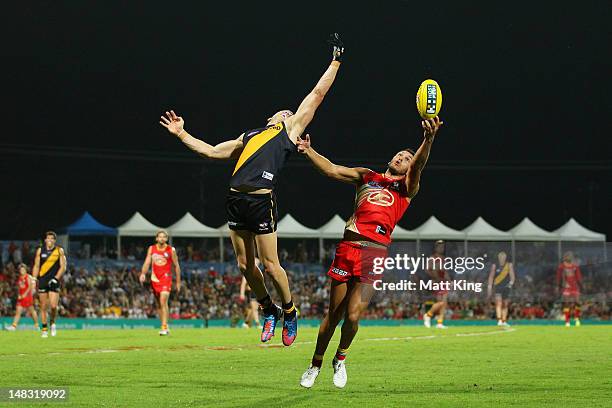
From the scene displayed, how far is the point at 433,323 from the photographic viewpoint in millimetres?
40000

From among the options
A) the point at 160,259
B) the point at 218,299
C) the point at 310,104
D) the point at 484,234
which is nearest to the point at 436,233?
the point at 484,234

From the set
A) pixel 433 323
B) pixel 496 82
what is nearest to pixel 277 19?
pixel 496 82

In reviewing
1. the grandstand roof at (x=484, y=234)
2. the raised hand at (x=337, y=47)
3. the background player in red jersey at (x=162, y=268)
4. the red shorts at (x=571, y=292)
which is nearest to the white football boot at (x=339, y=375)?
the raised hand at (x=337, y=47)

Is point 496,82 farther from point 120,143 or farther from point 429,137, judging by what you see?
point 429,137

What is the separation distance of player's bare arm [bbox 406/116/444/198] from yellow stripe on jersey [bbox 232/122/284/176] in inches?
68.8

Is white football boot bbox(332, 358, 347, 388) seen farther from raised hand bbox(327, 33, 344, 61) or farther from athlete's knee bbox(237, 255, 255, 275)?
raised hand bbox(327, 33, 344, 61)

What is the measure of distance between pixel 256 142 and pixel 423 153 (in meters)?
2.11

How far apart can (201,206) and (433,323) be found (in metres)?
46.8

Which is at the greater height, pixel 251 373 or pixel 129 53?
pixel 129 53

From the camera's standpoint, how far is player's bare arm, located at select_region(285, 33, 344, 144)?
44.1 ft

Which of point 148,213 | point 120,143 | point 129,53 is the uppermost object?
point 129,53

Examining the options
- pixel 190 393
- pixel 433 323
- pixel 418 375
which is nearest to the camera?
pixel 190 393

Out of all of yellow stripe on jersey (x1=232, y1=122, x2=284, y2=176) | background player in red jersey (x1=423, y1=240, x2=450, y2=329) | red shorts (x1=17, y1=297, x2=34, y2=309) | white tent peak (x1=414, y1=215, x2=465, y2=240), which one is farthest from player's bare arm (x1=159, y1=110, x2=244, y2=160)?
white tent peak (x1=414, y1=215, x2=465, y2=240)

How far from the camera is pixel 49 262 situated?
27.3m
